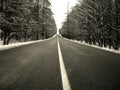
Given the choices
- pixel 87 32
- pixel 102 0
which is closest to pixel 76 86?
pixel 102 0

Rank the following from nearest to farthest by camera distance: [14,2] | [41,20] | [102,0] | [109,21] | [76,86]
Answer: [76,86] < [109,21] < [102,0] < [14,2] < [41,20]

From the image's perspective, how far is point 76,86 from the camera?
3.97 meters

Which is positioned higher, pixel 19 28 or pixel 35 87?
pixel 19 28

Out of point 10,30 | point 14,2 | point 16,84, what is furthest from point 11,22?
point 16,84

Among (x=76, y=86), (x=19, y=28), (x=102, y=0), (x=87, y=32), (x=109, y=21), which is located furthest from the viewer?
(x=87, y=32)

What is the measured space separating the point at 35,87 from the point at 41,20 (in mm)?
51303

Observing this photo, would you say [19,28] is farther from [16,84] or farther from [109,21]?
[16,84]

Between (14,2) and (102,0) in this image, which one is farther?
(14,2)

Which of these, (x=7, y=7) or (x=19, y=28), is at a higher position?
(x=7, y=7)

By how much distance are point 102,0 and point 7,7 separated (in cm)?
1261

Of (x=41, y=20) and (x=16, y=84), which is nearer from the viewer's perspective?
(x=16, y=84)

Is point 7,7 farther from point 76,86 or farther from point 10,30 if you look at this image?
point 76,86

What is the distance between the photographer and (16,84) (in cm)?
414

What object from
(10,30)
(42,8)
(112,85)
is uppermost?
(42,8)
